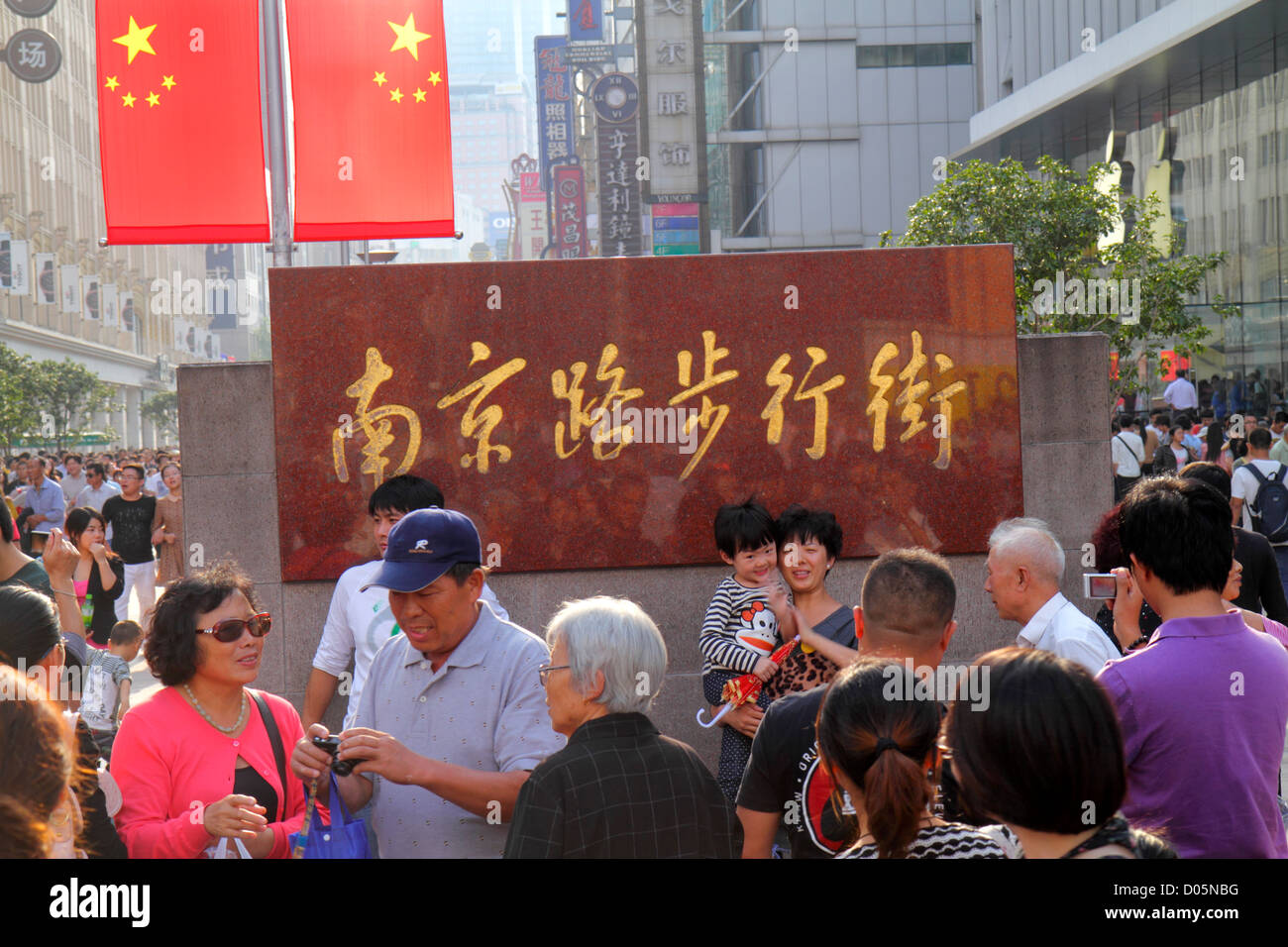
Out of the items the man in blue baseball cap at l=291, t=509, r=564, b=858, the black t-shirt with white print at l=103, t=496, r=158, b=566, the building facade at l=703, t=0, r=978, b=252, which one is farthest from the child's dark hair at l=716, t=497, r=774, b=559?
the building facade at l=703, t=0, r=978, b=252

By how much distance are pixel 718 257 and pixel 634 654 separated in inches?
158

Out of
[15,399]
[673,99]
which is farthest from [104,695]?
[673,99]

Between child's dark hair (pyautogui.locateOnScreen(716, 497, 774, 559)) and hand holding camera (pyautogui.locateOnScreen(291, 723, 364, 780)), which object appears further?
child's dark hair (pyautogui.locateOnScreen(716, 497, 774, 559))

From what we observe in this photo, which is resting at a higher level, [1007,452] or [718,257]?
[718,257]

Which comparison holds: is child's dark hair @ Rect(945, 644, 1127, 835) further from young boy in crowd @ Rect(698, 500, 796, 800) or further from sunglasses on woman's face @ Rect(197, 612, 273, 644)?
young boy in crowd @ Rect(698, 500, 796, 800)

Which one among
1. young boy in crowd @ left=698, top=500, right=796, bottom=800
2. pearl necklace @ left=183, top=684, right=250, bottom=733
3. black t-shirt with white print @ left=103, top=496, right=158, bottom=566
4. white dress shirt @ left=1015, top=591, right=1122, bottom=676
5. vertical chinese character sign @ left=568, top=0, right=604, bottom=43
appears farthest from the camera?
vertical chinese character sign @ left=568, top=0, right=604, bottom=43

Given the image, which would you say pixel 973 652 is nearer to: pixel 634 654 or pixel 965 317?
pixel 965 317

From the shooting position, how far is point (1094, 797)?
2096 mm

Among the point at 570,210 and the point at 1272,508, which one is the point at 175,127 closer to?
the point at 1272,508

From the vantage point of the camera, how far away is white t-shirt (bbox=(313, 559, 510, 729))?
4750mm

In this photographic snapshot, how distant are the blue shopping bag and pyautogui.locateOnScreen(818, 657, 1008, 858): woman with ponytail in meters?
1.28

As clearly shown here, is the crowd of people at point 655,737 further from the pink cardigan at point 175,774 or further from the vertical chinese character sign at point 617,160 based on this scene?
the vertical chinese character sign at point 617,160

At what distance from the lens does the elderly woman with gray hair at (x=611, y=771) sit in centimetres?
257
